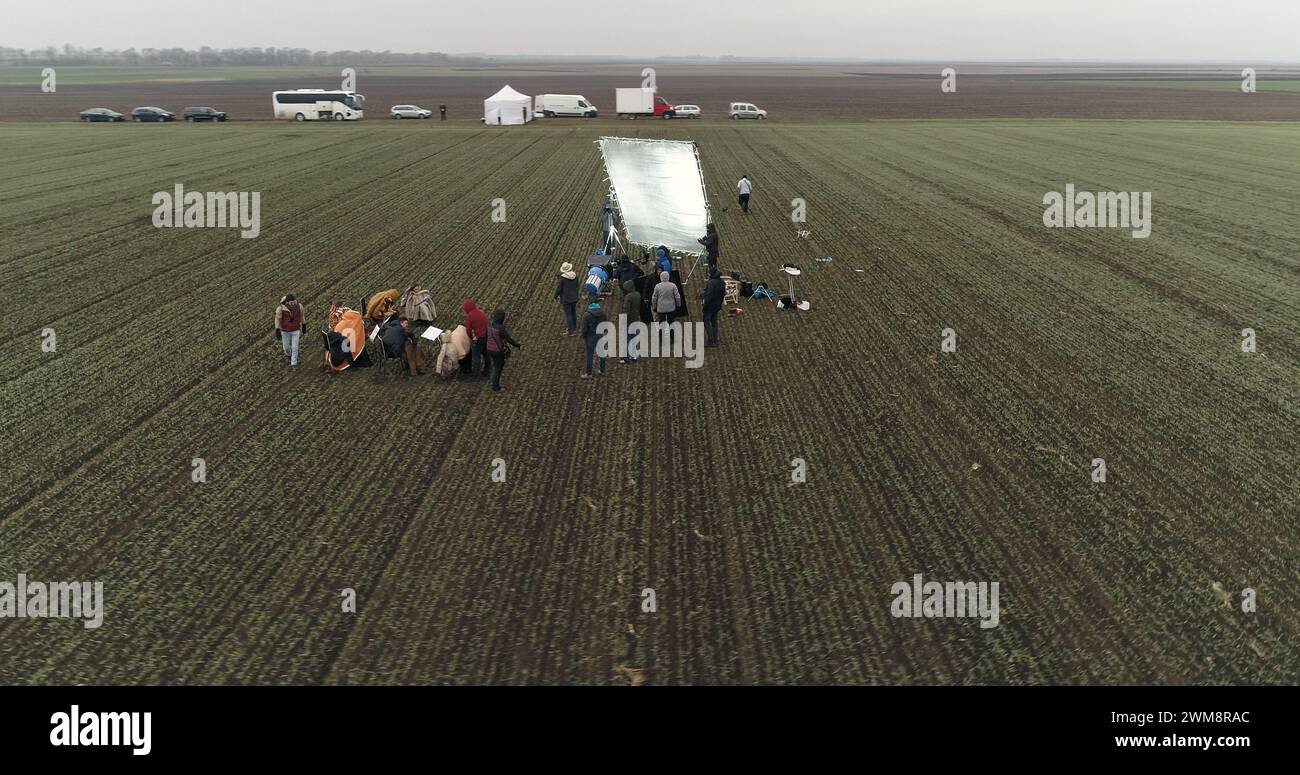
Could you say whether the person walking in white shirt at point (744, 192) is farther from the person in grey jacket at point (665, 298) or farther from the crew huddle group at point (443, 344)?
the crew huddle group at point (443, 344)

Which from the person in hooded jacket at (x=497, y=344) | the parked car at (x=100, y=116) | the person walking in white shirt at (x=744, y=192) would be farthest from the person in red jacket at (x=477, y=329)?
the parked car at (x=100, y=116)

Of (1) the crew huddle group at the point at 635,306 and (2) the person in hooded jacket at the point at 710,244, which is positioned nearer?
(1) the crew huddle group at the point at 635,306

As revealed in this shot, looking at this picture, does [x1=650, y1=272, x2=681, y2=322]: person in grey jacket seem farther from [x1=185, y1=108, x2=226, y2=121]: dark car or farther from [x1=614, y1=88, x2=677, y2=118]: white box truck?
[x1=185, y1=108, x2=226, y2=121]: dark car

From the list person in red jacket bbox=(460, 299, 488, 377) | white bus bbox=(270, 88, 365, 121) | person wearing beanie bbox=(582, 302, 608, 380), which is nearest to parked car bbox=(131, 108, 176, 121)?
white bus bbox=(270, 88, 365, 121)

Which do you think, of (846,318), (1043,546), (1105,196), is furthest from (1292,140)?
(1043,546)
